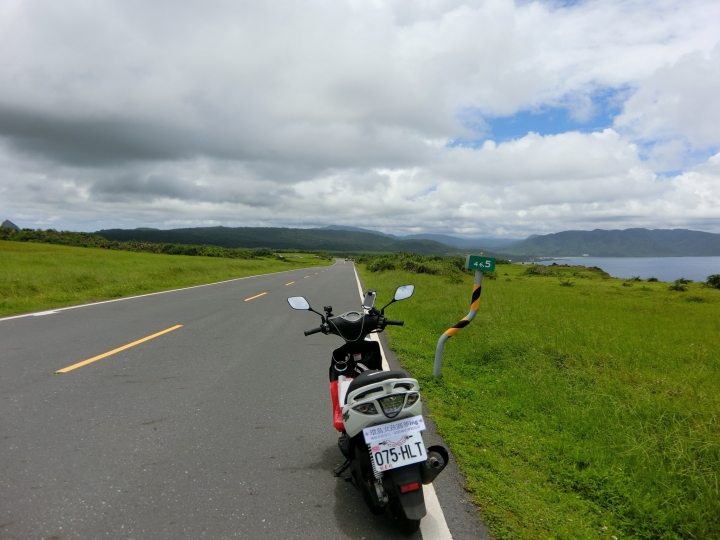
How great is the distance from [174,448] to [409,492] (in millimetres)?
2192

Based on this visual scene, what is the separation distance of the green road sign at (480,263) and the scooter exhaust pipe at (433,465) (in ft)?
9.79

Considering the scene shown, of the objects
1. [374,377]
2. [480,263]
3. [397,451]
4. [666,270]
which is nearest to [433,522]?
[397,451]

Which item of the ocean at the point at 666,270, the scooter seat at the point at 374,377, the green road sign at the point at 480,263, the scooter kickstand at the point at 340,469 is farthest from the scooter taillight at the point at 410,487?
the ocean at the point at 666,270

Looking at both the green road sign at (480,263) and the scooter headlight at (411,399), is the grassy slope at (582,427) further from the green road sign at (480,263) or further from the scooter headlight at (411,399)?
the green road sign at (480,263)

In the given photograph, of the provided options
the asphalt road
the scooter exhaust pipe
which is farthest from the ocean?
the scooter exhaust pipe

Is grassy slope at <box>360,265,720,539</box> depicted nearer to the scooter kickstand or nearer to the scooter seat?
the scooter kickstand

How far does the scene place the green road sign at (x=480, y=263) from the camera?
205 inches

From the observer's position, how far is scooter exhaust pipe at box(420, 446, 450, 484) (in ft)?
8.11

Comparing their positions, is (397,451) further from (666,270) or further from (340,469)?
(666,270)

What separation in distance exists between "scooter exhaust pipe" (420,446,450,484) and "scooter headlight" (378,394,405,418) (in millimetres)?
368

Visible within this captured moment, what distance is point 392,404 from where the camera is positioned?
101 inches

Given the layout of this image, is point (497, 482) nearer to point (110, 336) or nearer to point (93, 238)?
point (110, 336)

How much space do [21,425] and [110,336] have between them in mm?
3923

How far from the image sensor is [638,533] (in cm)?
261
